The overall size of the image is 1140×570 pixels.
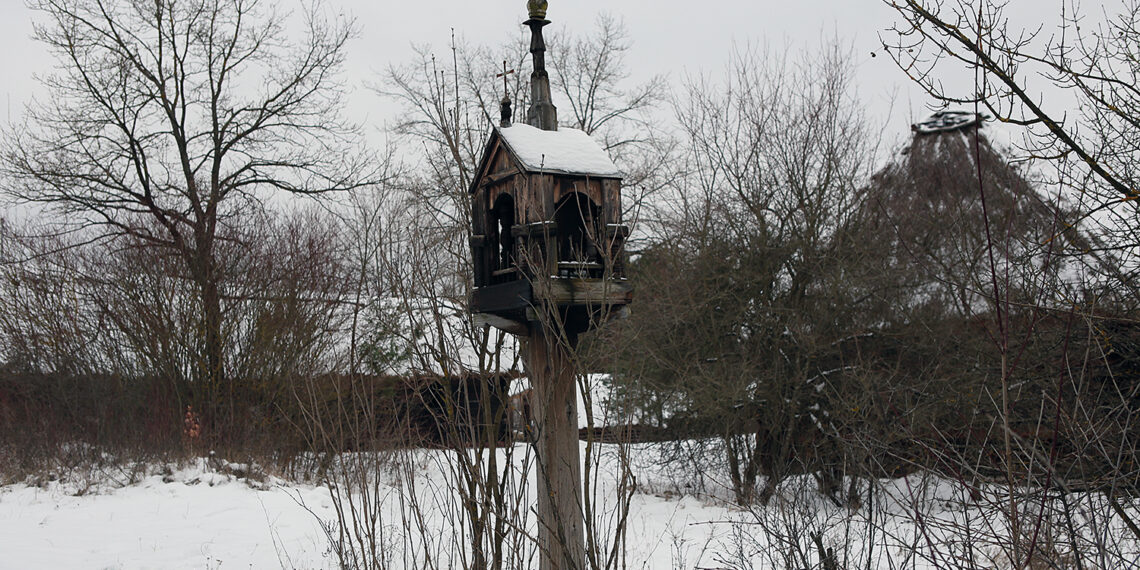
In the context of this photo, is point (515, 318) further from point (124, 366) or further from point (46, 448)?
point (124, 366)

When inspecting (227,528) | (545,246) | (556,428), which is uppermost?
(545,246)

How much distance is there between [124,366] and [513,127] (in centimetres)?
842

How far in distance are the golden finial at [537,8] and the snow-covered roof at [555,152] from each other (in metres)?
0.56

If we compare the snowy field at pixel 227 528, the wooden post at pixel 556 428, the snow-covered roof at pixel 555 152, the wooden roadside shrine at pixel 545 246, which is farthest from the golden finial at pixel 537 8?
the snowy field at pixel 227 528

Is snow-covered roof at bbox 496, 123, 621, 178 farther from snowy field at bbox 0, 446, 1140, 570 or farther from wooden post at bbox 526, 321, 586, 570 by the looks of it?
snowy field at bbox 0, 446, 1140, 570

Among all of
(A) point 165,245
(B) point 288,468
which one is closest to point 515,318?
(B) point 288,468

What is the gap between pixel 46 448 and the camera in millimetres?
9344

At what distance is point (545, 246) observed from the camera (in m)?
3.87

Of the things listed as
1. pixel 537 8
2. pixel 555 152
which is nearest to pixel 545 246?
pixel 555 152

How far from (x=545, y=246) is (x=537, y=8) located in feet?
4.43

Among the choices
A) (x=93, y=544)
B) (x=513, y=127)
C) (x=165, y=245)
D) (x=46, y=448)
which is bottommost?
(x=93, y=544)

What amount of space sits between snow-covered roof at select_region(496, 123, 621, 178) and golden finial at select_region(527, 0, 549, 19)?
556 mm

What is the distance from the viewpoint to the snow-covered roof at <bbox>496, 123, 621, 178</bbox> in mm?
4180

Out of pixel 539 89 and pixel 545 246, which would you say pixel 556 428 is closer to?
pixel 545 246
